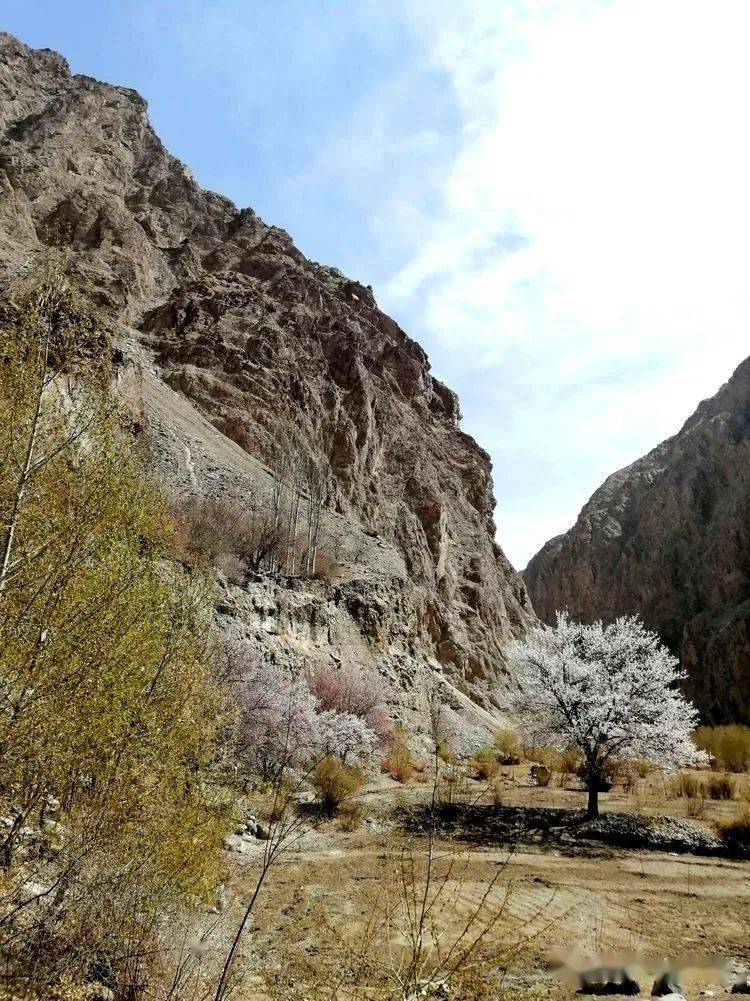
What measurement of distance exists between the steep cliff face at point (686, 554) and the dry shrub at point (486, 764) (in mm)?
45074

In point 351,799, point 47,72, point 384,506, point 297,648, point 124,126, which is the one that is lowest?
point 351,799

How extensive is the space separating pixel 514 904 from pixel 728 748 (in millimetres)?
23326

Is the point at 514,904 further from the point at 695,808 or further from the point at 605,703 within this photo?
the point at 695,808

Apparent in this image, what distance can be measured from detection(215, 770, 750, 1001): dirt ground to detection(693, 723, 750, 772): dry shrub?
1625 centimetres

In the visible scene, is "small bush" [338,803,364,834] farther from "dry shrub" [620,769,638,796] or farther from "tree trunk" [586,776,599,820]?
"dry shrub" [620,769,638,796]

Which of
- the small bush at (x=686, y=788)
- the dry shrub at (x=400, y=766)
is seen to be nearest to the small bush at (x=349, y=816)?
the dry shrub at (x=400, y=766)

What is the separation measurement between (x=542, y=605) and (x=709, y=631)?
33.3m

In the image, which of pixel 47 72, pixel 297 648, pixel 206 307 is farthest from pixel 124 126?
pixel 297 648

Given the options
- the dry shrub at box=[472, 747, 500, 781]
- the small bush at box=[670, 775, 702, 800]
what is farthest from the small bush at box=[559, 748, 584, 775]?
the small bush at box=[670, 775, 702, 800]

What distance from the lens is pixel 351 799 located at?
51.9 ft

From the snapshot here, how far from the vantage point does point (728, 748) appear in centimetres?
2694

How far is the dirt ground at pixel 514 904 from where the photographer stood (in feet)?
20.9

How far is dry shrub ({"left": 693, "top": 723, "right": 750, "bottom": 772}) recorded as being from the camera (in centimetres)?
2606

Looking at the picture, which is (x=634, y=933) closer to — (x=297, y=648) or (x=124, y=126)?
(x=297, y=648)
